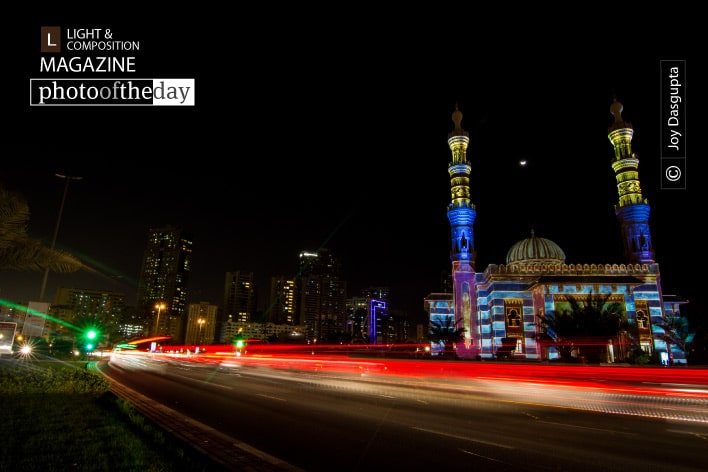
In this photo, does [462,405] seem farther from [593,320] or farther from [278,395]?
[593,320]

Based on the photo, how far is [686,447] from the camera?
850 centimetres

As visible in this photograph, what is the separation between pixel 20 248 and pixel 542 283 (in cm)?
5065

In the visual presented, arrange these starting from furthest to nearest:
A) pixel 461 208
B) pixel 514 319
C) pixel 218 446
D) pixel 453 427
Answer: pixel 461 208, pixel 514 319, pixel 453 427, pixel 218 446

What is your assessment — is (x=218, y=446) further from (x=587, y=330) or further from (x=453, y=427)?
(x=587, y=330)

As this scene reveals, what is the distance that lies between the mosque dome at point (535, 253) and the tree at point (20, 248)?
61364mm

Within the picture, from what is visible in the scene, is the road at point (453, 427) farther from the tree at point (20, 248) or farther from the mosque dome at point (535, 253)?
the mosque dome at point (535, 253)

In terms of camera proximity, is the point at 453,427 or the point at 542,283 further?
the point at 542,283

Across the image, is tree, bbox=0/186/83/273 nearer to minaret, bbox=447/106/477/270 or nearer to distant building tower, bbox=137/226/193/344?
minaret, bbox=447/106/477/270

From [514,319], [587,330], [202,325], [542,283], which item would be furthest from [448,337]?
[202,325]

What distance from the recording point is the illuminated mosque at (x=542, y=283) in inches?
1993

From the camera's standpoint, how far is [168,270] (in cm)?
17225

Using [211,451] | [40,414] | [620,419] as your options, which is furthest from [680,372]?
[40,414]

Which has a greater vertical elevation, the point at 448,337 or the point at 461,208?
A: the point at 461,208

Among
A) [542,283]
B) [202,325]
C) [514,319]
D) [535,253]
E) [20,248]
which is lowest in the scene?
[202,325]
